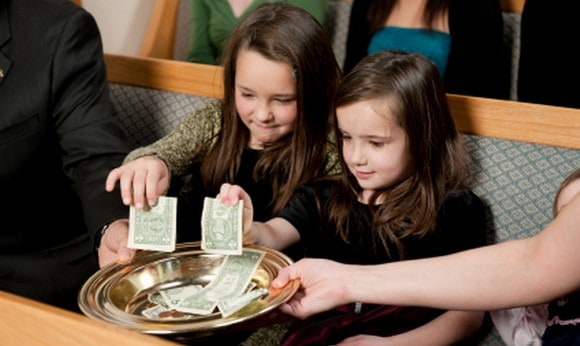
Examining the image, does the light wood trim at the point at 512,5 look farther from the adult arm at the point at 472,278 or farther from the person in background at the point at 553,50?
the adult arm at the point at 472,278

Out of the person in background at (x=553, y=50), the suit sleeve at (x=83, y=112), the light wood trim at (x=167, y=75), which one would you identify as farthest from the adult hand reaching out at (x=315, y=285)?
the person in background at (x=553, y=50)

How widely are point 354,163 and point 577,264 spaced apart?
67cm

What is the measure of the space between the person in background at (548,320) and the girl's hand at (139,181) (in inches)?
35.8

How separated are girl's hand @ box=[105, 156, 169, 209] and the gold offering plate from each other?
0.43 feet

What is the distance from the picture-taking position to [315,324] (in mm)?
1828

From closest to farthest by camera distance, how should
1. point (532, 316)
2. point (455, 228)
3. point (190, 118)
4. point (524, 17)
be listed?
1. point (532, 316)
2. point (455, 228)
3. point (190, 118)
4. point (524, 17)

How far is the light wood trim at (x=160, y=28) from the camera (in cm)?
Answer: 383

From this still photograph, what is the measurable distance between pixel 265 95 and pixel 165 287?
64cm

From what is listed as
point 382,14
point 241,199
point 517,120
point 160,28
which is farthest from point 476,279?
point 160,28

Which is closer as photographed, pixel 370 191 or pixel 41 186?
pixel 370 191

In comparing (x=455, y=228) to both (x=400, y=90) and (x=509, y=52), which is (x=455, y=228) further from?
(x=509, y=52)

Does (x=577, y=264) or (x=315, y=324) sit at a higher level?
(x=577, y=264)

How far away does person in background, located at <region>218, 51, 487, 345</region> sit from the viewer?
1820mm

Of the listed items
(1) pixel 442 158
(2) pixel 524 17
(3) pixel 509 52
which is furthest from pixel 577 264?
(3) pixel 509 52
